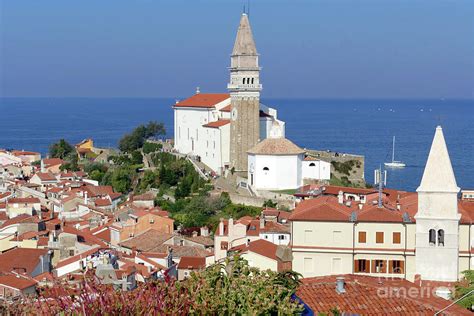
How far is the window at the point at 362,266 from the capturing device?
1630cm

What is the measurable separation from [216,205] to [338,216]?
17.1 metres

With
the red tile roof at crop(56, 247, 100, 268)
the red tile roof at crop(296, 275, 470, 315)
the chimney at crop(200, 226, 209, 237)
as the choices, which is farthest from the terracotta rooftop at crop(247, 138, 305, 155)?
the red tile roof at crop(296, 275, 470, 315)

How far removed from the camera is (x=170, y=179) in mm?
39969

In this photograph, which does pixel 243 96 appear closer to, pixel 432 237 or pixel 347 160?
pixel 347 160

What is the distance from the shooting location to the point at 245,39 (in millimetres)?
38250

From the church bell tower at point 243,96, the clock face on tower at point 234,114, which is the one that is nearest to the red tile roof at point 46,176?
the church bell tower at point 243,96

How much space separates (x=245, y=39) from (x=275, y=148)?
5370mm

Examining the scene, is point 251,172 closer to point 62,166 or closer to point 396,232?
point 62,166

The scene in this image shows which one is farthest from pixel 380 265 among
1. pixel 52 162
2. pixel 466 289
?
pixel 52 162

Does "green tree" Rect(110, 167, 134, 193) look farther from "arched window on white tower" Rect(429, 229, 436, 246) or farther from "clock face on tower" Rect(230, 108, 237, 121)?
"arched window on white tower" Rect(429, 229, 436, 246)

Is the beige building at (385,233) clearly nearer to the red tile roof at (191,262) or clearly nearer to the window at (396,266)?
the window at (396,266)

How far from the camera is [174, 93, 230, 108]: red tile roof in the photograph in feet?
145

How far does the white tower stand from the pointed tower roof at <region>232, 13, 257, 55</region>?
76.6ft

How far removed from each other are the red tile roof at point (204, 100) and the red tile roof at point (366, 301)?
114ft
